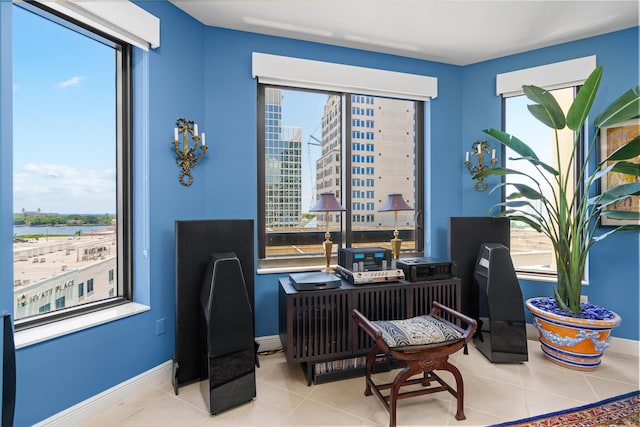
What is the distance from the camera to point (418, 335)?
1.80 meters

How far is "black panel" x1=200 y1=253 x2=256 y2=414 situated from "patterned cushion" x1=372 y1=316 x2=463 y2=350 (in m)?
0.86

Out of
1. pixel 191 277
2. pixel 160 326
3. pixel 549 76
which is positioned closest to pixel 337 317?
pixel 191 277

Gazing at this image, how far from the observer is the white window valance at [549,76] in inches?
108

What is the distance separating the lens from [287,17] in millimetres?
2438

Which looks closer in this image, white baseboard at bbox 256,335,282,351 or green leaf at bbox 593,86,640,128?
green leaf at bbox 593,86,640,128

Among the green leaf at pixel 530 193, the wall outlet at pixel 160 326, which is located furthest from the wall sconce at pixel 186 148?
the green leaf at pixel 530 193

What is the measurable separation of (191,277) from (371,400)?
4.71 feet

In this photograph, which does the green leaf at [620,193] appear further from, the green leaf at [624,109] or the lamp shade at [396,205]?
the lamp shade at [396,205]

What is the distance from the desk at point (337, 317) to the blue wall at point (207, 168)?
0.65m

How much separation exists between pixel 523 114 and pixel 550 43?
2.07 feet

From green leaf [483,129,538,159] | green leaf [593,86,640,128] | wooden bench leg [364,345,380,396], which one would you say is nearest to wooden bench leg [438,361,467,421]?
wooden bench leg [364,345,380,396]

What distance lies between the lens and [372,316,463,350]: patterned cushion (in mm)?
1761

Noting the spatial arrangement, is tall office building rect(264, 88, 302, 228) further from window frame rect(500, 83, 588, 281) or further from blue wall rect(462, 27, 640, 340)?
blue wall rect(462, 27, 640, 340)

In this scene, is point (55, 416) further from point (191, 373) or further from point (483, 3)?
point (483, 3)
